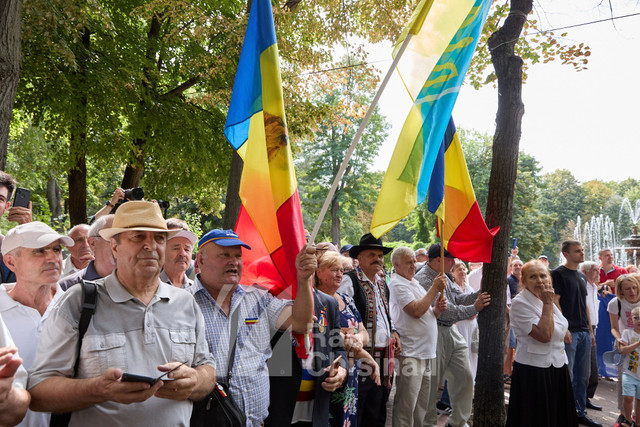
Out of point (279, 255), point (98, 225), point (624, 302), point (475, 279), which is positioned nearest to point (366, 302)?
point (279, 255)

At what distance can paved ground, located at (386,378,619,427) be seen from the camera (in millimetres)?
6636

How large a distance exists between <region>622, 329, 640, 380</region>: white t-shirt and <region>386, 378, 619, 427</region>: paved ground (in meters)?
1.10

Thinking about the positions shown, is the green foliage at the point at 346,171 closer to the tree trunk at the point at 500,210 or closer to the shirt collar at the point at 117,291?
the tree trunk at the point at 500,210

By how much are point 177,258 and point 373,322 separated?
200 centimetres

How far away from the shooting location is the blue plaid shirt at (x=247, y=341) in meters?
3.08

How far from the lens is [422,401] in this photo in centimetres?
557

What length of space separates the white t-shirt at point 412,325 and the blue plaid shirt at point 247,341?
2289mm

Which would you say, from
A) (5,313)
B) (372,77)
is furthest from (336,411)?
(372,77)

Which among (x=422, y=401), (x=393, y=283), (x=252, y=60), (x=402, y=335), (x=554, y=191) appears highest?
(x=554, y=191)

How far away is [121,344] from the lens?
234cm

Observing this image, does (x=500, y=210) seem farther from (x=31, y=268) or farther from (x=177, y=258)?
(x=31, y=268)

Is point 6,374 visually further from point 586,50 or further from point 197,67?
point 197,67

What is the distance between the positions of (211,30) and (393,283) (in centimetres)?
643

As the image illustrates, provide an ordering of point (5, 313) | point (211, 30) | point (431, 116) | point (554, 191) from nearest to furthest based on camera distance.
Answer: point (5, 313)
point (431, 116)
point (211, 30)
point (554, 191)
